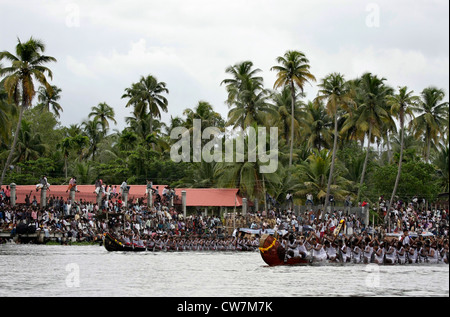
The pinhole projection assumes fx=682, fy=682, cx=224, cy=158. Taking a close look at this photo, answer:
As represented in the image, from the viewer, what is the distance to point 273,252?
35906mm

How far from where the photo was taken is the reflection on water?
2706 cm

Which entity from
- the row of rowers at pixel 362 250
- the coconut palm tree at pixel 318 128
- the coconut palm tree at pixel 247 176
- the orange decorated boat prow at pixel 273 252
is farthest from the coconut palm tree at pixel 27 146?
the orange decorated boat prow at pixel 273 252

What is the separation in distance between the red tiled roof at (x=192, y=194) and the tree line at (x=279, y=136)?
155cm

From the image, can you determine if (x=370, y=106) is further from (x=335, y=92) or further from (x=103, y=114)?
(x=103, y=114)

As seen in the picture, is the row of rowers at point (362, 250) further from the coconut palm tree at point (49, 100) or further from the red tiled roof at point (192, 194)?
the coconut palm tree at point (49, 100)

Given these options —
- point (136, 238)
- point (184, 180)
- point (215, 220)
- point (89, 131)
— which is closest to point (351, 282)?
point (136, 238)

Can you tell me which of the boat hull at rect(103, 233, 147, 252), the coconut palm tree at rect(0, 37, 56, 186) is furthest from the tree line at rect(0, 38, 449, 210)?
the boat hull at rect(103, 233, 147, 252)

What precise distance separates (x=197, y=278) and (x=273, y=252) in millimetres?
5733

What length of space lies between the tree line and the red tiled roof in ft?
5.08

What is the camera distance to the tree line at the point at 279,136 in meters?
61.6

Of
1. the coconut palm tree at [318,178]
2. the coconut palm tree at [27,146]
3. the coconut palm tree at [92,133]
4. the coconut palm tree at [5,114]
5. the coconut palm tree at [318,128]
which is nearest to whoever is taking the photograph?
the coconut palm tree at [5,114]

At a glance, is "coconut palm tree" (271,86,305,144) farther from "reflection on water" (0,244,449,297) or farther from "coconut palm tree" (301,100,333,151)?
"reflection on water" (0,244,449,297)

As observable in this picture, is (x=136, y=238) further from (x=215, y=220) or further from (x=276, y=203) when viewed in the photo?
(x=276, y=203)

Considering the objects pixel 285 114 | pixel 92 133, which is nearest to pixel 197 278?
pixel 285 114
